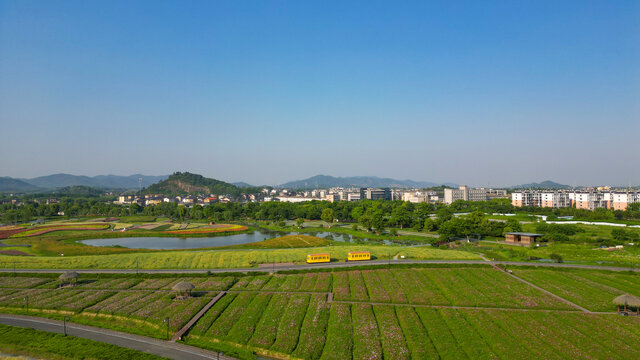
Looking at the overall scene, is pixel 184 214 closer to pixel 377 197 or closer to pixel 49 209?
pixel 49 209

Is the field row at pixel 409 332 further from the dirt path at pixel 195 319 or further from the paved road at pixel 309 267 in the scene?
the paved road at pixel 309 267

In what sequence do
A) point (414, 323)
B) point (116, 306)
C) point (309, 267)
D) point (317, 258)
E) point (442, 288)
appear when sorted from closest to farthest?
point (414, 323) → point (116, 306) → point (442, 288) → point (309, 267) → point (317, 258)

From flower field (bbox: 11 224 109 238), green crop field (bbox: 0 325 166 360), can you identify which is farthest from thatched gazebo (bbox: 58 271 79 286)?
flower field (bbox: 11 224 109 238)

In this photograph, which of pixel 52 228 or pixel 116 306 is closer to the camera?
pixel 116 306

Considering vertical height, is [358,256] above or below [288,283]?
above

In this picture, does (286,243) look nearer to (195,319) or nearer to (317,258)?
(317,258)

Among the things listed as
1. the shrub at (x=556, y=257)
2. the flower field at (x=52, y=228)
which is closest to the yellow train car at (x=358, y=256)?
the shrub at (x=556, y=257)

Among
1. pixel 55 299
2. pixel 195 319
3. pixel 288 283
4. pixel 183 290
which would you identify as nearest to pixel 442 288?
pixel 288 283
